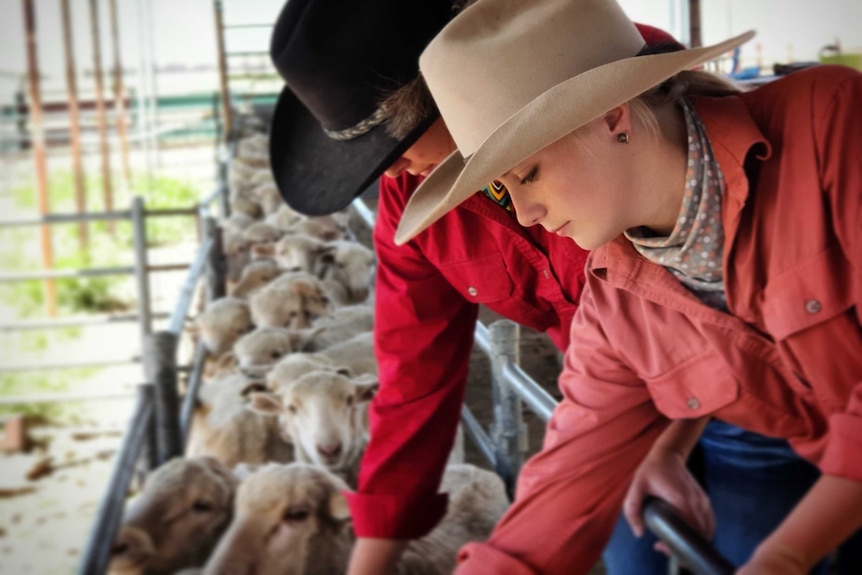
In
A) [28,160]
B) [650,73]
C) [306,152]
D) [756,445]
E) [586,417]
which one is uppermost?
[650,73]

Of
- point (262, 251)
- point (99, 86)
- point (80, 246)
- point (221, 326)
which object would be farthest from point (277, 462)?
point (99, 86)

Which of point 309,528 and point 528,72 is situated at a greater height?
point 528,72

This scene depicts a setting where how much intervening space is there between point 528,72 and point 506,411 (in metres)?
1.16

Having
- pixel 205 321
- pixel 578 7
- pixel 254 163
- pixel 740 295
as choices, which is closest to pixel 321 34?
pixel 578 7

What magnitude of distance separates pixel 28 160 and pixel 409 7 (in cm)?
1299

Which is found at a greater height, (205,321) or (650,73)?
(650,73)

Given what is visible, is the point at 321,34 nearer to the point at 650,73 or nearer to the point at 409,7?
the point at 409,7

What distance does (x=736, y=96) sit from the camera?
91cm

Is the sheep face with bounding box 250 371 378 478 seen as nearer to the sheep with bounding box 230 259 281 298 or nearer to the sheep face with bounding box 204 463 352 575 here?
the sheep face with bounding box 204 463 352 575

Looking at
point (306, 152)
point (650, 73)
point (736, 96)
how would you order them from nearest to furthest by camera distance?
point (650, 73) → point (736, 96) → point (306, 152)

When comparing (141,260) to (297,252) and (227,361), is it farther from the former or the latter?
(297,252)

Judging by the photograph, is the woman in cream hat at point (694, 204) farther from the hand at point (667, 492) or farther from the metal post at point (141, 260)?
→ the metal post at point (141, 260)

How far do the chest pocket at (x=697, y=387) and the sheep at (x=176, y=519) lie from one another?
4.81 feet

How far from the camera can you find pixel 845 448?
75 centimetres
